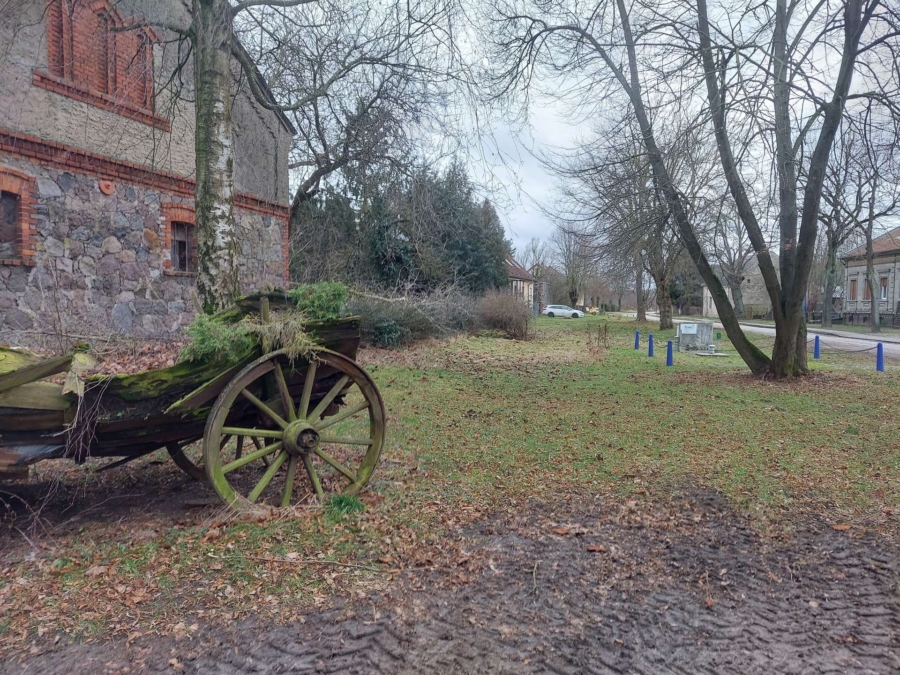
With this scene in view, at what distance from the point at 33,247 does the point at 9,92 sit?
2.52m

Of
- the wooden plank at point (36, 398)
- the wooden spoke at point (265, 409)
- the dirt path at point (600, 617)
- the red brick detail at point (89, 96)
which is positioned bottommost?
the dirt path at point (600, 617)

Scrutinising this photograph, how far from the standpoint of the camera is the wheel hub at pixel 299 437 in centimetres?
454

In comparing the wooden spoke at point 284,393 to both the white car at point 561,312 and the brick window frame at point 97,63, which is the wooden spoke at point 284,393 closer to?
the brick window frame at point 97,63

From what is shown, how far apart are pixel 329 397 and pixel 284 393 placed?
1.50ft

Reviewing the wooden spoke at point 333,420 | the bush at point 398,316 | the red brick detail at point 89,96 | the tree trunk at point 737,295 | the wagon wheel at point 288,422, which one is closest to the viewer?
the wagon wheel at point 288,422

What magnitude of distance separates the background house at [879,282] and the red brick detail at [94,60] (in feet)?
134

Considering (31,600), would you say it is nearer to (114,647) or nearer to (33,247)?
(114,647)

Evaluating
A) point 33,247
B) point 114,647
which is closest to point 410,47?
point 33,247

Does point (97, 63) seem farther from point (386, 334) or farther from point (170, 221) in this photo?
point (386, 334)

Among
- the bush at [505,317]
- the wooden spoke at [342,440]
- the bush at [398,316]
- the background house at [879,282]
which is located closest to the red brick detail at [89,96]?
the bush at [398,316]

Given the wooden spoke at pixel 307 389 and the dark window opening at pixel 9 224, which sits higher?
the dark window opening at pixel 9 224

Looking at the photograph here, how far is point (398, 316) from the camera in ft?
54.7

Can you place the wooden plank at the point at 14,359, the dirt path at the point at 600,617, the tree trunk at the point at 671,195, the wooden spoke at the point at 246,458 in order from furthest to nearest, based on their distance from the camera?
the tree trunk at the point at 671,195 < the wooden spoke at the point at 246,458 < the wooden plank at the point at 14,359 < the dirt path at the point at 600,617

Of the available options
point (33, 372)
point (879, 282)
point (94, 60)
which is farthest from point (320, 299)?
point (879, 282)
